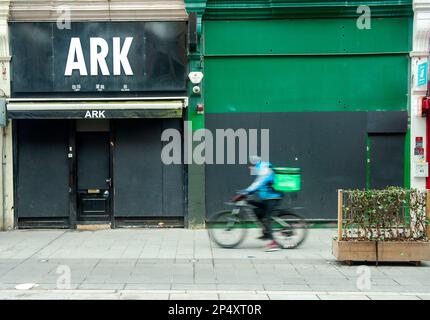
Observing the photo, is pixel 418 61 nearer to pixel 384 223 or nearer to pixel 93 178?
pixel 384 223

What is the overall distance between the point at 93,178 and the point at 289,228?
5.03m

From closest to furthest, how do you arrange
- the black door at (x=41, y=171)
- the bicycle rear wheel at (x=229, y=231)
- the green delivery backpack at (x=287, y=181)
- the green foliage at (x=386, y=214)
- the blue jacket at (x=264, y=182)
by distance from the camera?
the green foliage at (x=386, y=214) < the blue jacket at (x=264, y=182) < the bicycle rear wheel at (x=229, y=231) < the green delivery backpack at (x=287, y=181) < the black door at (x=41, y=171)

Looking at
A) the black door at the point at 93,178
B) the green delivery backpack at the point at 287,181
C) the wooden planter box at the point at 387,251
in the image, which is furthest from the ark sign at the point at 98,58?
the wooden planter box at the point at 387,251

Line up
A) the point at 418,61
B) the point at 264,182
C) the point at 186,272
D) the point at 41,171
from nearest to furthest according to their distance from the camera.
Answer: the point at 186,272 < the point at 264,182 < the point at 418,61 < the point at 41,171

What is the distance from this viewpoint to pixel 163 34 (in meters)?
11.9

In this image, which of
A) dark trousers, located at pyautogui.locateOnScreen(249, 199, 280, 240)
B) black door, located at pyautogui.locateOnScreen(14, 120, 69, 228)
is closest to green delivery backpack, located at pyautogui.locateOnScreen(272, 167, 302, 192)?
dark trousers, located at pyautogui.locateOnScreen(249, 199, 280, 240)

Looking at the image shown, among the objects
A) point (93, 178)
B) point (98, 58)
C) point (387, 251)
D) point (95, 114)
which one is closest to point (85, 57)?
point (98, 58)

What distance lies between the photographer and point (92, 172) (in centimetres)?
1216

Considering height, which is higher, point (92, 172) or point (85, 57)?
point (85, 57)

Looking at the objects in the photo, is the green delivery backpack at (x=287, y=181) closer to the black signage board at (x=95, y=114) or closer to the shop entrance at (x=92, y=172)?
the black signage board at (x=95, y=114)

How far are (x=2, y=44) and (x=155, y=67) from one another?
3539mm

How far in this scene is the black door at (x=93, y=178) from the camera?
1215 centimetres

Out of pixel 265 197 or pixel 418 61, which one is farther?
pixel 418 61

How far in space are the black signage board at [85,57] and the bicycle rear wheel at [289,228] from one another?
4083 millimetres
